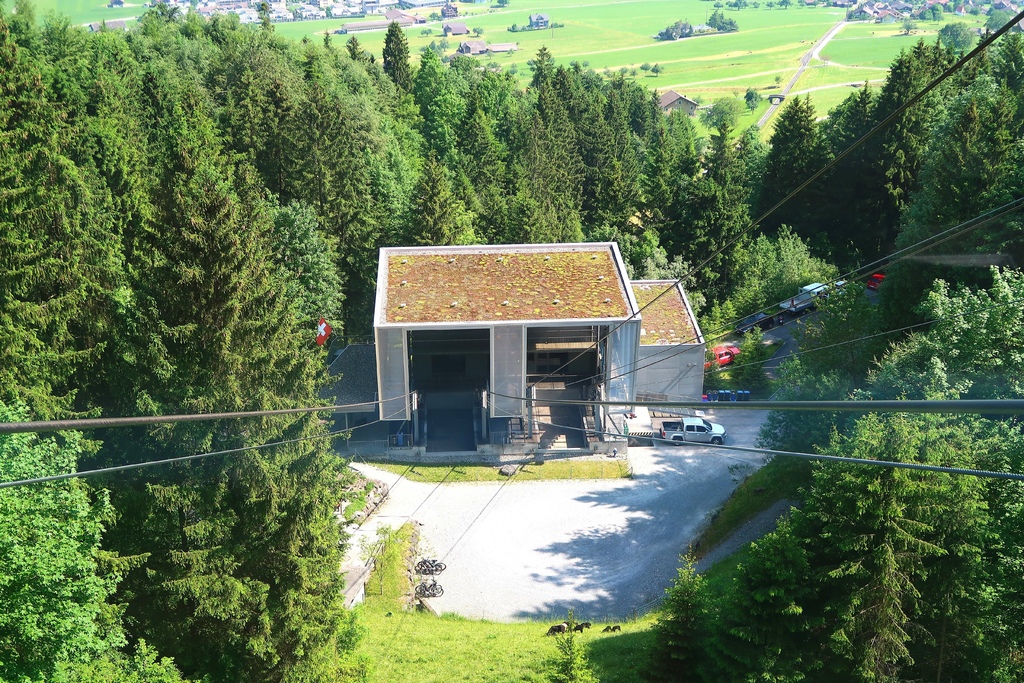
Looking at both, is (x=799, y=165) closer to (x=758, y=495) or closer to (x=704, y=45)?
(x=758, y=495)

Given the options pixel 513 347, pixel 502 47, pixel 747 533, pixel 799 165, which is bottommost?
pixel 747 533

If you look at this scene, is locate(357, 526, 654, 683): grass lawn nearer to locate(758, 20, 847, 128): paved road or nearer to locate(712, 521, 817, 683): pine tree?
locate(712, 521, 817, 683): pine tree

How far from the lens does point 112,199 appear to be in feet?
100

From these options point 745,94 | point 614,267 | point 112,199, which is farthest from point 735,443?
point 745,94

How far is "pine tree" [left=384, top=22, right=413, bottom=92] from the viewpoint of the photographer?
79188 mm

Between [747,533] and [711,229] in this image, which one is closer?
[747,533]

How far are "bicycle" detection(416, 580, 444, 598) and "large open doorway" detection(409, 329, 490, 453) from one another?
358 inches

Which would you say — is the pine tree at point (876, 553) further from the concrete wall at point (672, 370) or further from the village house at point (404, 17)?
the village house at point (404, 17)

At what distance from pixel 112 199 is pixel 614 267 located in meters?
18.7

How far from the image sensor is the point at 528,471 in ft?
103

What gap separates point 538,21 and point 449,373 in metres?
158

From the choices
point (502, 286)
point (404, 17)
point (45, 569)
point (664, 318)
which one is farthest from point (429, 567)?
point (404, 17)

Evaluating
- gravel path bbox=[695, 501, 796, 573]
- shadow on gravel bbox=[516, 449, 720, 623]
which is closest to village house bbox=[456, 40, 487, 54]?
shadow on gravel bbox=[516, 449, 720, 623]

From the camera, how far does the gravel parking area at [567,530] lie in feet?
82.3
